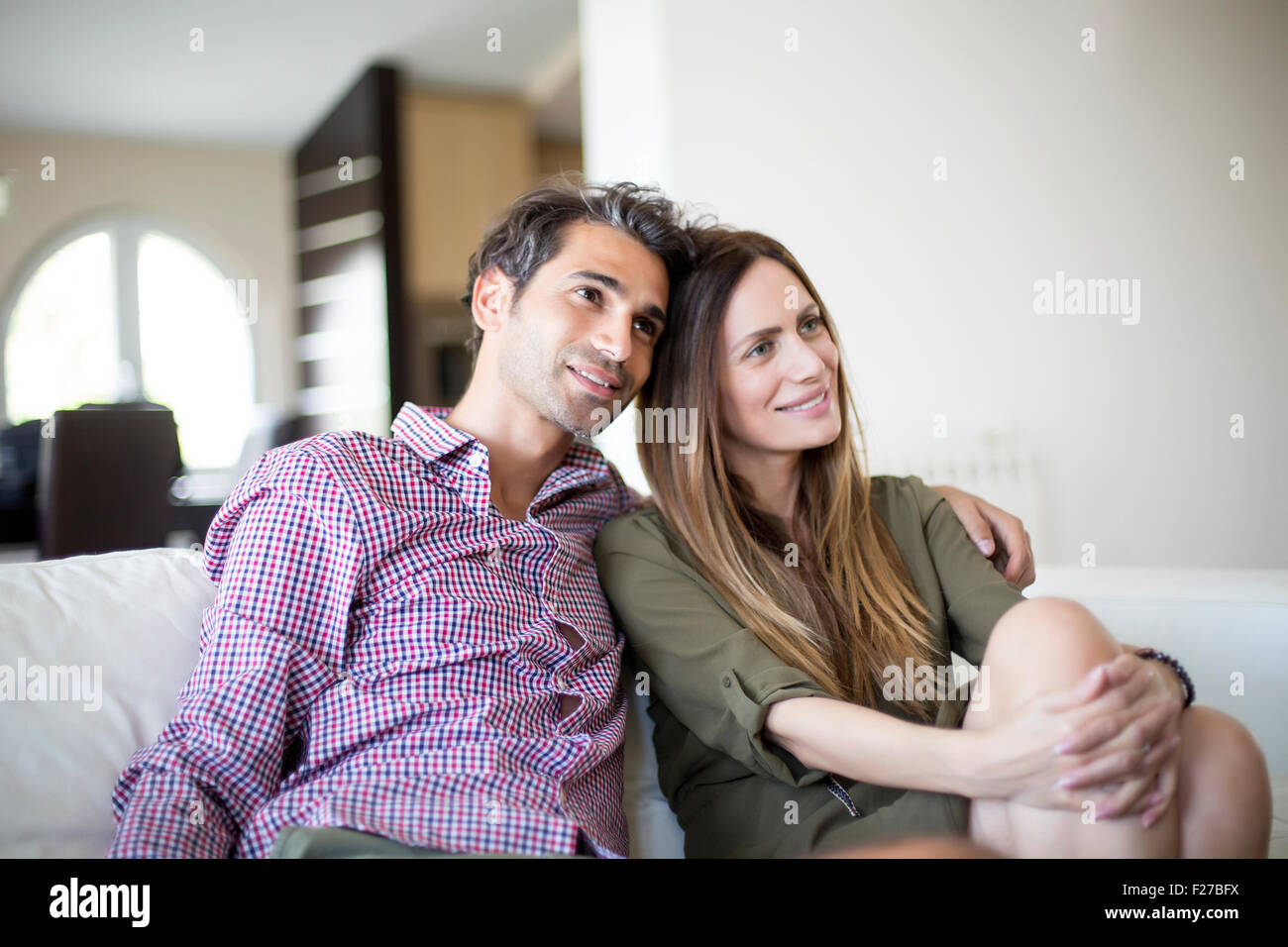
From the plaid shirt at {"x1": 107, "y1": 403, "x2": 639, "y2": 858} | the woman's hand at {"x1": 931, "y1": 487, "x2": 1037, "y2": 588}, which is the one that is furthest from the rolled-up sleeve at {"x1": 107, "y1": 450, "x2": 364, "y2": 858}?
the woman's hand at {"x1": 931, "y1": 487, "x2": 1037, "y2": 588}

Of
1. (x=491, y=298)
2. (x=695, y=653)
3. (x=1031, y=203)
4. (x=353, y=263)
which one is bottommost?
(x=695, y=653)

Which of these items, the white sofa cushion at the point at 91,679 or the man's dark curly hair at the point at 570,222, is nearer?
the white sofa cushion at the point at 91,679

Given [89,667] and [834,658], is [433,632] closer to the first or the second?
[89,667]

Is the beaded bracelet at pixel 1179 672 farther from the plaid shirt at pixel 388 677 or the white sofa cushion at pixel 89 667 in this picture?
the white sofa cushion at pixel 89 667

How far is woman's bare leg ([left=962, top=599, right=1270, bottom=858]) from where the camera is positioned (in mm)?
921

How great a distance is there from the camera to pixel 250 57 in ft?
17.0

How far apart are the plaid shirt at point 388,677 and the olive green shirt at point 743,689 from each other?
80 mm

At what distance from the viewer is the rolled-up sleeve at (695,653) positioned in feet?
3.67

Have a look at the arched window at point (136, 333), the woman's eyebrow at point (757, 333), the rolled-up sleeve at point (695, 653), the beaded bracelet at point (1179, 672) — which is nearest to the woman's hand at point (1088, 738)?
the beaded bracelet at point (1179, 672)

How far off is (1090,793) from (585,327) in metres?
0.81

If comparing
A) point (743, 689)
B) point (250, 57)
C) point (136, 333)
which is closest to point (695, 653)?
point (743, 689)

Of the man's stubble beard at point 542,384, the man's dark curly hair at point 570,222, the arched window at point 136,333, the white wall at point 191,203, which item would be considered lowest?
the man's stubble beard at point 542,384

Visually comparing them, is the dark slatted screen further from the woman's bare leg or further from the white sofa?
the woman's bare leg

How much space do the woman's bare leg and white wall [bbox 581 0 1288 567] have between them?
2169mm
